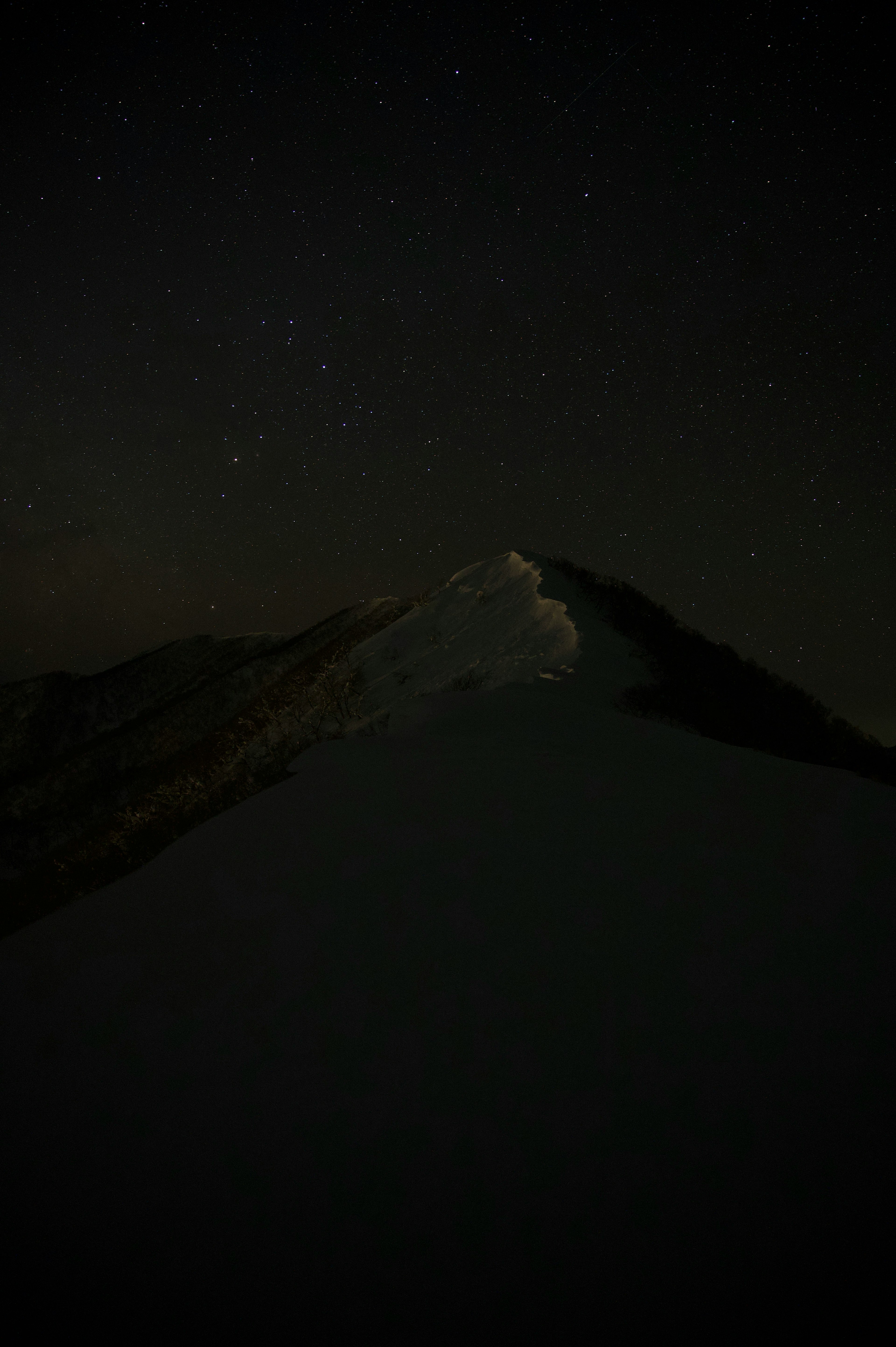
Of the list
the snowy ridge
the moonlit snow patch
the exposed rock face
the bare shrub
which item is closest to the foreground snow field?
the moonlit snow patch

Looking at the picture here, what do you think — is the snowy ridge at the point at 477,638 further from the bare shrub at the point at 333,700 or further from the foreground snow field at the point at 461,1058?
the foreground snow field at the point at 461,1058

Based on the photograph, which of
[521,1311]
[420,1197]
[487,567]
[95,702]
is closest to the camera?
[521,1311]

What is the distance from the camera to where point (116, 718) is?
39969mm

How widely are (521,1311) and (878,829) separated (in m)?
4.06

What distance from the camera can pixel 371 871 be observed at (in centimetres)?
359

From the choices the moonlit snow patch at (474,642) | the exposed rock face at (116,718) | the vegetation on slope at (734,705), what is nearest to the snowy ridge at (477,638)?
the moonlit snow patch at (474,642)

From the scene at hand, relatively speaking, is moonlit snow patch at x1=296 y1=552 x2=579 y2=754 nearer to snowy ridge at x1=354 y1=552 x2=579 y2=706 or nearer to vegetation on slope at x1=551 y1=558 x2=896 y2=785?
snowy ridge at x1=354 y1=552 x2=579 y2=706

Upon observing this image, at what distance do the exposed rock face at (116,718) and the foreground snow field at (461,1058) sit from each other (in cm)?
1610

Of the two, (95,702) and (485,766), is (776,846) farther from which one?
(95,702)

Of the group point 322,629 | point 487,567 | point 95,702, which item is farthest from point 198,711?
point 487,567

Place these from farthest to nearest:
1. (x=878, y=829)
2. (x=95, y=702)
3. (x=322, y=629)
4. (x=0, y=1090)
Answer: (x=95, y=702)
(x=322, y=629)
(x=878, y=829)
(x=0, y=1090)

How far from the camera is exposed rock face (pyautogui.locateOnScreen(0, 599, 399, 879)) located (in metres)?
27.7

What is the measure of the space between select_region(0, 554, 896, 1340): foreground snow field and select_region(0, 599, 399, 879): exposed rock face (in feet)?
52.8

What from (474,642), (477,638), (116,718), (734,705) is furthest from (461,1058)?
(116,718)
